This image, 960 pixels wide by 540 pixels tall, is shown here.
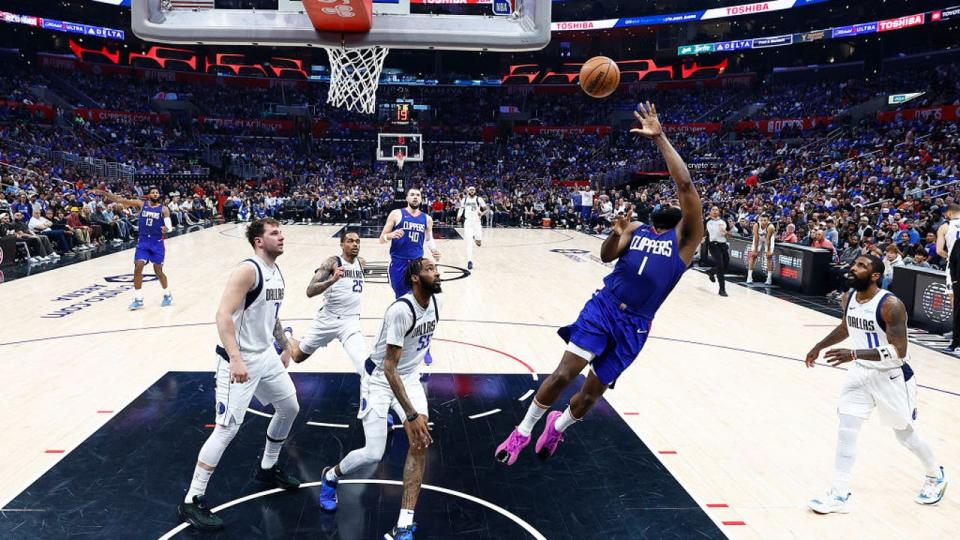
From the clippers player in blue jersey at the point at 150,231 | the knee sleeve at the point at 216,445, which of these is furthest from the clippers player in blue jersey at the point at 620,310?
the clippers player in blue jersey at the point at 150,231

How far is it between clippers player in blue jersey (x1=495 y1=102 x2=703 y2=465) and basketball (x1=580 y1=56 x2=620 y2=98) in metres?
1.62

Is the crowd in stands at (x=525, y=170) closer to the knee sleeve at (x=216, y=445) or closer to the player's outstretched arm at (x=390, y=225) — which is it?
the player's outstretched arm at (x=390, y=225)

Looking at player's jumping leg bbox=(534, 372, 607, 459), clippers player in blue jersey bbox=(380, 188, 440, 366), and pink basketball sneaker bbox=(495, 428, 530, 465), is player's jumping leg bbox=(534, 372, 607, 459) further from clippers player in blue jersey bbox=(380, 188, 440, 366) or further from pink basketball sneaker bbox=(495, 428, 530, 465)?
clippers player in blue jersey bbox=(380, 188, 440, 366)

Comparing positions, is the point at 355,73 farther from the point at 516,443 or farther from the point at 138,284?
the point at 516,443

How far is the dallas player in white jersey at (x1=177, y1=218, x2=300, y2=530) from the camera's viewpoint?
3941mm

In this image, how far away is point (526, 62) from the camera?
49844mm

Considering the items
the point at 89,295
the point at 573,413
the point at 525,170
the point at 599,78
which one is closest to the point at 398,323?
the point at 573,413

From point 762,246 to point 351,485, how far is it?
41.9 ft

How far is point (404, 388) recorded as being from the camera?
155 inches

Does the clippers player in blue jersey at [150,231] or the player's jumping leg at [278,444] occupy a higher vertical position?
the clippers player in blue jersey at [150,231]

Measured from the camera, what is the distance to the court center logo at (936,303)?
9789 millimetres

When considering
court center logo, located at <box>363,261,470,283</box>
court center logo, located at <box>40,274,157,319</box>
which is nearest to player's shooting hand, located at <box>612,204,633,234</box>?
court center logo, located at <box>40,274,157,319</box>

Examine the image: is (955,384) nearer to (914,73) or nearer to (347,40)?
(347,40)

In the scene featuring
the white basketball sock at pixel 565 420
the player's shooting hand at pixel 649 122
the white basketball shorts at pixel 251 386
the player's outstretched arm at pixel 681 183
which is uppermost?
the player's shooting hand at pixel 649 122
